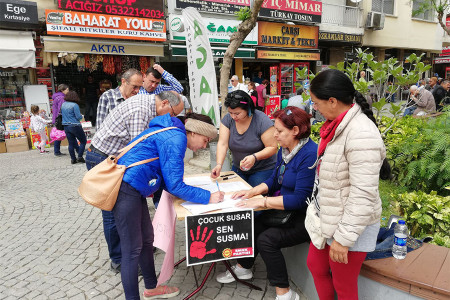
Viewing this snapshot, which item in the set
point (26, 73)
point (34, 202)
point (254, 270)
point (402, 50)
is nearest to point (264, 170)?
point (254, 270)

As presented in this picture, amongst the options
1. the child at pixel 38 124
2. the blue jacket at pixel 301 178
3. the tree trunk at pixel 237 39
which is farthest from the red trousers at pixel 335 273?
the child at pixel 38 124

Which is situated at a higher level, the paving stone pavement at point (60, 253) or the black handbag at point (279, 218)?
the black handbag at point (279, 218)

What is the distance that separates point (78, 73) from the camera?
1121 cm

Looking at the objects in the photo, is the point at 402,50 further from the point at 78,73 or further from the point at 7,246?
the point at 7,246

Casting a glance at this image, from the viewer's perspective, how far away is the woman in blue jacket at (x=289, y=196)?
251 centimetres

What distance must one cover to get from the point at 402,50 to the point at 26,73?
20.4 meters

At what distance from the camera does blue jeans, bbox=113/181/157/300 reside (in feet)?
7.66

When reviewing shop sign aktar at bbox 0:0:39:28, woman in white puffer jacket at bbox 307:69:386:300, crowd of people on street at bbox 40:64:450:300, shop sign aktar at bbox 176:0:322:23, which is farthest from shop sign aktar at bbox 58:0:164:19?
woman in white puffer jacket at bbox 307:69:386:300

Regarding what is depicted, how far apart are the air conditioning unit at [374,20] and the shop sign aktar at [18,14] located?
1508cm

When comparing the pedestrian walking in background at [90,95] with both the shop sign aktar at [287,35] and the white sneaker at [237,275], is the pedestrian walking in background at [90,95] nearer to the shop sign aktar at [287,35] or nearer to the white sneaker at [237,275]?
the shop sign aktar at [287,35]

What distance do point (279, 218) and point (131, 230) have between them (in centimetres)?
115

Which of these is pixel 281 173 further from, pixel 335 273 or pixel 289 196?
pixel 335 273

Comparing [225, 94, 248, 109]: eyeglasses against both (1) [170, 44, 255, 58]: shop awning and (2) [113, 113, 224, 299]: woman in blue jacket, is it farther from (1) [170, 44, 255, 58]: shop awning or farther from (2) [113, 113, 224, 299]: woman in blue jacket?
(1) [170, 44, 255, 58]: shop awning

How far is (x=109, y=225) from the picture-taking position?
311 cm
